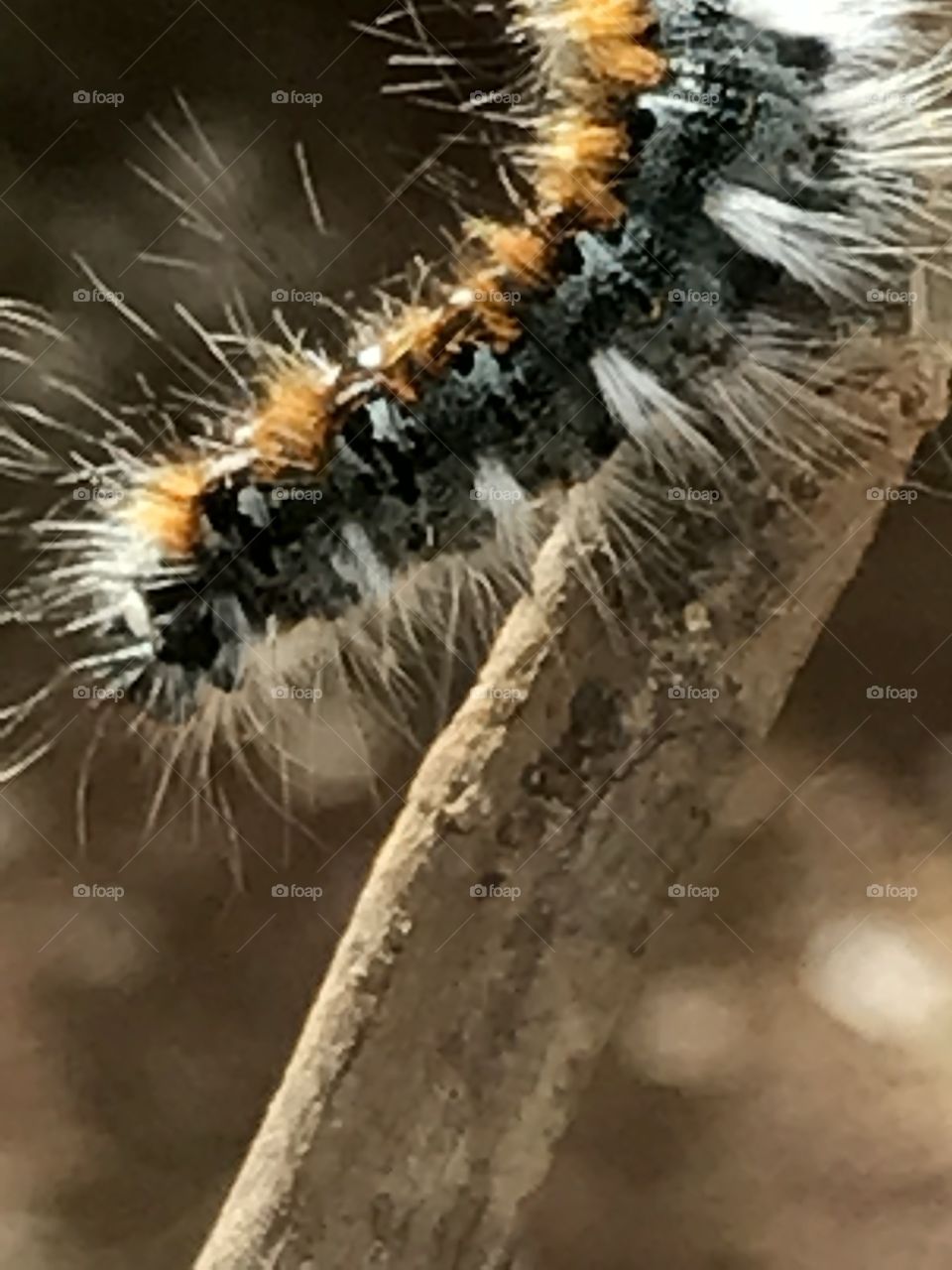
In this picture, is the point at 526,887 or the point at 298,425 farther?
the point at 298,425

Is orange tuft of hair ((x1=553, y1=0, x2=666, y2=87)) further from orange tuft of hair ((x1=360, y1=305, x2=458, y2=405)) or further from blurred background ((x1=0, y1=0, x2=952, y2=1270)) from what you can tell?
blurred background ((x1=0, y1=0, x2=952, y2=1270))

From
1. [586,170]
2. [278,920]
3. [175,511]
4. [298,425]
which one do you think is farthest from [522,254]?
[278,920]

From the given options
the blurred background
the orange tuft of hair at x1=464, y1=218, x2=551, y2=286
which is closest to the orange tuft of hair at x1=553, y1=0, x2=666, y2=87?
the orange tuft of hair at x1=464, y1=218, x2=551, y2=286

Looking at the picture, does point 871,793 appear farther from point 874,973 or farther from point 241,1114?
point 241,1114

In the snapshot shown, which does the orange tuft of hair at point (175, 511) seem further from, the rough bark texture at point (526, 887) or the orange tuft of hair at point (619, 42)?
the orange tuft of hair at point (619, 42)

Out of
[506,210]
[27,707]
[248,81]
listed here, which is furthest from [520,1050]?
[248,81]

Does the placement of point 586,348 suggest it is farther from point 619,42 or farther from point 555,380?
point 619,42

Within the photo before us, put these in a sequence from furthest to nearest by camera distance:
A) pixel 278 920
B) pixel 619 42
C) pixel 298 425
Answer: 1. pixel 278 920
2. pixel 298 425
3. pixel 619 42
